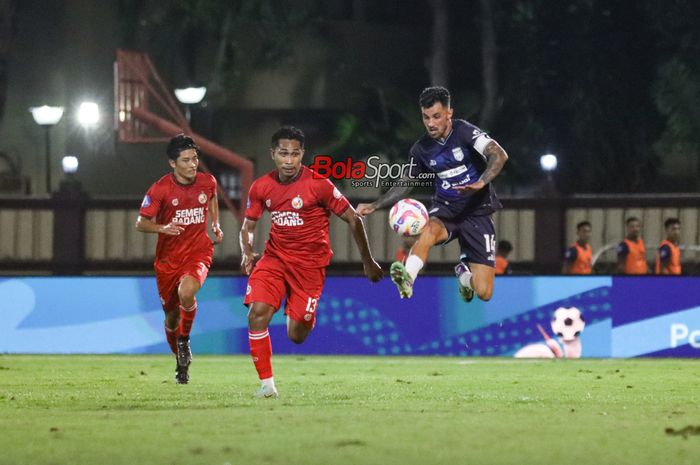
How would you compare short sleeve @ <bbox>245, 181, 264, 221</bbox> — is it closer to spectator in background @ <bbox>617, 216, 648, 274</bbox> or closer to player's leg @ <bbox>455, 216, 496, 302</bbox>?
player's leg @ <bbox>455, 216, 496, 302</bbox>

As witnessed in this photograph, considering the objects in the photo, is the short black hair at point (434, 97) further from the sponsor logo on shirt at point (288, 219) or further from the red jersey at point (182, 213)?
the red jersey at point (182, 213)

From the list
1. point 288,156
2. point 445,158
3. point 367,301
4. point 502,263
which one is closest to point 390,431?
point 288,156

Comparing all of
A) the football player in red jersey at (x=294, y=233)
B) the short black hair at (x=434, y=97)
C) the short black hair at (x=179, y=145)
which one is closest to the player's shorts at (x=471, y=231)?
the short black hair at (x=434, y=97)

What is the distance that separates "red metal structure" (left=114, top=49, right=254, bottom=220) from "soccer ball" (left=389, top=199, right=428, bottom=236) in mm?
10904

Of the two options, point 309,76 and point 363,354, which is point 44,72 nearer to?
point 309,76

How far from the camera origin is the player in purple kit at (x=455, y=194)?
13734 mm

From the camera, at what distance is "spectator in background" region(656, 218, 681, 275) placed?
21547 mm

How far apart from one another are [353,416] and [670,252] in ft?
37.0

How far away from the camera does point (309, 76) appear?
111 ft

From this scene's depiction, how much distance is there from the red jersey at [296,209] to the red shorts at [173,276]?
1.76 meters

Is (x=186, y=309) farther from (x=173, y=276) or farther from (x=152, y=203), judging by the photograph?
(x=152, y=203)

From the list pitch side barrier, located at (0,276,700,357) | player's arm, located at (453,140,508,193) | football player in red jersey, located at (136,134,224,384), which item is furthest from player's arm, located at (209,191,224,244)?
pitch side barrier, located at (0,276,700,357)

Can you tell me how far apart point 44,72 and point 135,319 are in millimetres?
13310

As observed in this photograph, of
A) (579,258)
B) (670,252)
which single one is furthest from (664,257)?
(579,258)
